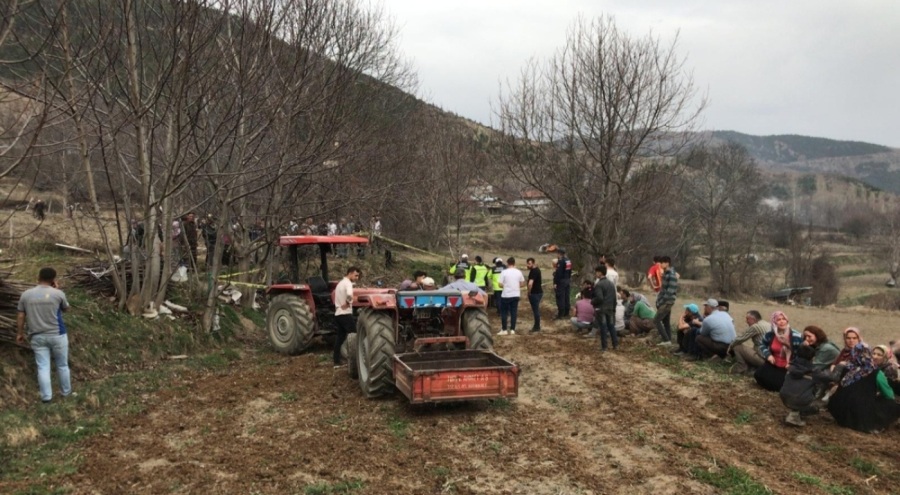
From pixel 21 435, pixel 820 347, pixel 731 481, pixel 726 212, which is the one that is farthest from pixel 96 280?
pixel 726 212

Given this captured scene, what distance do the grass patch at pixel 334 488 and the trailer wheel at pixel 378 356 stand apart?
93.3 inches

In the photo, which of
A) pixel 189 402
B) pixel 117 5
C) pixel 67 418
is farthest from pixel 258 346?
pixel 117 5

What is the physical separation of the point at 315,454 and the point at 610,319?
6594 millimetres

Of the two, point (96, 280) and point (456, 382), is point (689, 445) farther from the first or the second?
point (96, 280)

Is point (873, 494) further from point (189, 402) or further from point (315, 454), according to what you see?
point (189, 402)

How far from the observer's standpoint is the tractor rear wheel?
28.2 feet

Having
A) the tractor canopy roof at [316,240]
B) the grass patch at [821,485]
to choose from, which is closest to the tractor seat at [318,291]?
the tractor canopy roof at [316,240]

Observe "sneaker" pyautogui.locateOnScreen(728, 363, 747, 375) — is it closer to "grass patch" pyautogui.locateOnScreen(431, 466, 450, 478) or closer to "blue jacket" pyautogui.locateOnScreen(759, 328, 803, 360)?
"blue jacket" pyautogui.locateOnScreen(759, 328, 803, 360)

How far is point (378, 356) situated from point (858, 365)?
5.46 meters

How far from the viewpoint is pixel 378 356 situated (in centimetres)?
761

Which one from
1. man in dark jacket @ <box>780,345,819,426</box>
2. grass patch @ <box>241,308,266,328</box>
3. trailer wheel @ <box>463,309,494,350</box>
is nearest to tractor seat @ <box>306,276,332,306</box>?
grass patch @ <box>241,308,266,328</box>

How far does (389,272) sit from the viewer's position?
22.7 m

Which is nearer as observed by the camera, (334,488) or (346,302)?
(334,488)

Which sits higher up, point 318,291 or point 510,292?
point 318,291
